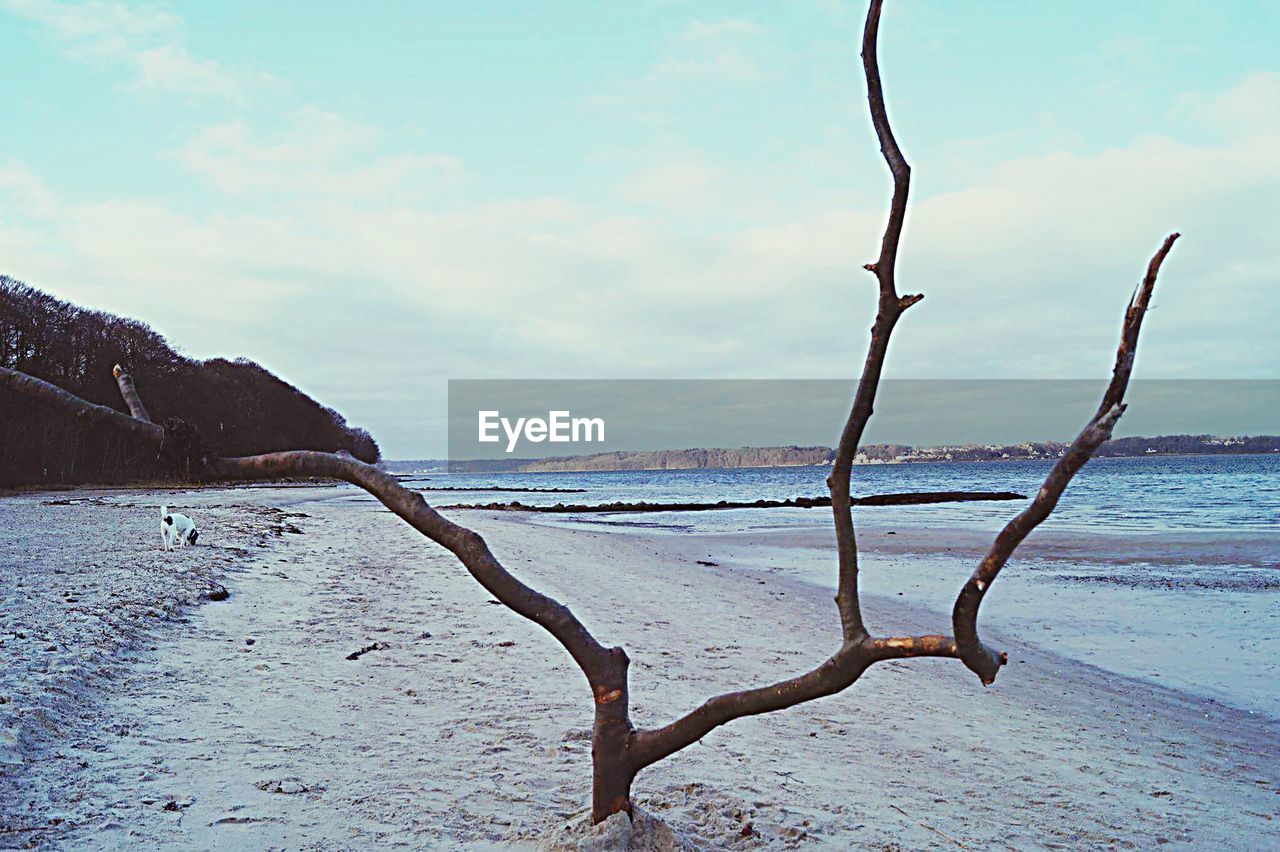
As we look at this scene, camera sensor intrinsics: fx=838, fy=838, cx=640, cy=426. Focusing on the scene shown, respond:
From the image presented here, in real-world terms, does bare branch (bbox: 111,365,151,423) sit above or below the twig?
above

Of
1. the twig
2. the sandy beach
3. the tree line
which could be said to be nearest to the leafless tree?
the sandy beach

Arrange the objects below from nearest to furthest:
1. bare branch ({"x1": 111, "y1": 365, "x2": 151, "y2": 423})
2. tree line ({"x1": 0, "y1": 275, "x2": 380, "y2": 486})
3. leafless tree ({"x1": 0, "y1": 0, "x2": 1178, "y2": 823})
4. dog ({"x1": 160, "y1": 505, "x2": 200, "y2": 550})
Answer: leafless tree ({"x1": 0, "y1": 0, "x2": 1178, "y2": 823}) < bare branch ({"x1": 111, "y1": 365, "x2": 151, "y2": 423}) < dog ({"x1": 160, "y1": 505, "x2": 200, "y2": 550}) < tree line ({"x1": 0, "y1": 275, "x2": 380, "y2": 486})

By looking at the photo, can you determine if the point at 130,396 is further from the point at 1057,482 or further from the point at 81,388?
the point at 81,388

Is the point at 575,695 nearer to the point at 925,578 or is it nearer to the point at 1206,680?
the point at 1206,680

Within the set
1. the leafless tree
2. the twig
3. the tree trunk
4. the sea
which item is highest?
the leafless tree

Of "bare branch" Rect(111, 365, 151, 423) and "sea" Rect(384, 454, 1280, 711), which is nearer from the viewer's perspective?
"bare branch" Rect(111, 365, 151, 423)

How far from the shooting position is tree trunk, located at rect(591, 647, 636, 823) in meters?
3.00

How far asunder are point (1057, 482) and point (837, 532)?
0.61m

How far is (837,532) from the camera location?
2477 millimetres

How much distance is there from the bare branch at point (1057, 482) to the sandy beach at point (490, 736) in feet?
4.77

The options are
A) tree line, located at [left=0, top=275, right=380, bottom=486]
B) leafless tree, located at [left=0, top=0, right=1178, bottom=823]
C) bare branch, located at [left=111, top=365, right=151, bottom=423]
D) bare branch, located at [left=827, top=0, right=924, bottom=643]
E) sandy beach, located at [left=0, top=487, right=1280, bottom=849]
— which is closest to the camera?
leafless tree, located at [left=0, top=0, right=1178, bottom=823]

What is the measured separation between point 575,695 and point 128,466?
153 ft

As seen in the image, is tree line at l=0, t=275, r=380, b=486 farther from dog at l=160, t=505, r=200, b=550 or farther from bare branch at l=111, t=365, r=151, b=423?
bare branch at l=111, t=365, r=151, b=423

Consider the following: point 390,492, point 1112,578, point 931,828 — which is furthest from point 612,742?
point 1112,578
